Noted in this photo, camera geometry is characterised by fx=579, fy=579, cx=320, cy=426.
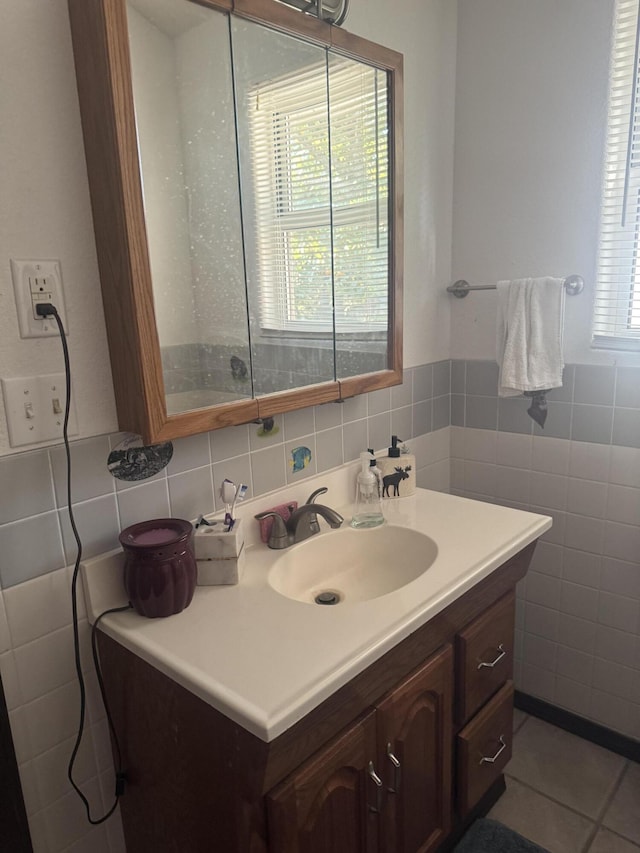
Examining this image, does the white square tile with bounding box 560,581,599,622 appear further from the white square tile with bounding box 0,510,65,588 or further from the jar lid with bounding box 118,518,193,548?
the white square tile with bounding box 0,510,65,588

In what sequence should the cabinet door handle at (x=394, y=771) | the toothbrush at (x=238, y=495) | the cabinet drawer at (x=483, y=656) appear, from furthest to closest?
1. the cabinet drawer at (x=483, y=656)
2. the toothbrush at (x=238, y=495)
3. the cabinet door handle at (x=394, y=771)

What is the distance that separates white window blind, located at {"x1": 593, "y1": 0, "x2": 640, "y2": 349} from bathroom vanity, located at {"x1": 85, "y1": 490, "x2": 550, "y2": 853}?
2.31 feet

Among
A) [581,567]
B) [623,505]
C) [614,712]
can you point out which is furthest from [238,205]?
[614,712]

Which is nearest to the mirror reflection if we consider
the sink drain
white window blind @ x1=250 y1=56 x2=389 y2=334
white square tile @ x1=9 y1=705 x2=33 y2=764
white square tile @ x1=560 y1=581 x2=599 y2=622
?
white window blind @ x1=250 y1=56 x2=389 y2=334

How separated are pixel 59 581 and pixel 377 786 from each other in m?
0.71

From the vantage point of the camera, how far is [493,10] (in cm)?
172

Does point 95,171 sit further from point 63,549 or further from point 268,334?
point 63,549

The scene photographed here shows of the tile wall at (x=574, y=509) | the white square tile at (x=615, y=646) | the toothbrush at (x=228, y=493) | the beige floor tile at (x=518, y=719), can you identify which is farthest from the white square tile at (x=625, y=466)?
the toothbrush at (x=228, y=493)

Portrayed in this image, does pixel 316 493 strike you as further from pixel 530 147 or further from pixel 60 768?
pixel 530 147

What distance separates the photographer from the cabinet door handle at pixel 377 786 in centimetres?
108

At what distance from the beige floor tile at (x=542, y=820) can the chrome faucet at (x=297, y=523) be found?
1.02m

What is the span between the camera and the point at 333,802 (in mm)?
1015

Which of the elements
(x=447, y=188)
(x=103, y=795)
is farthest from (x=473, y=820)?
(x=447, y=188)

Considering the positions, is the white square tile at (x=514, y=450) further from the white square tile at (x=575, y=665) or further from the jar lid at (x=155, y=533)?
the jar lid at (x=155, y=533)
